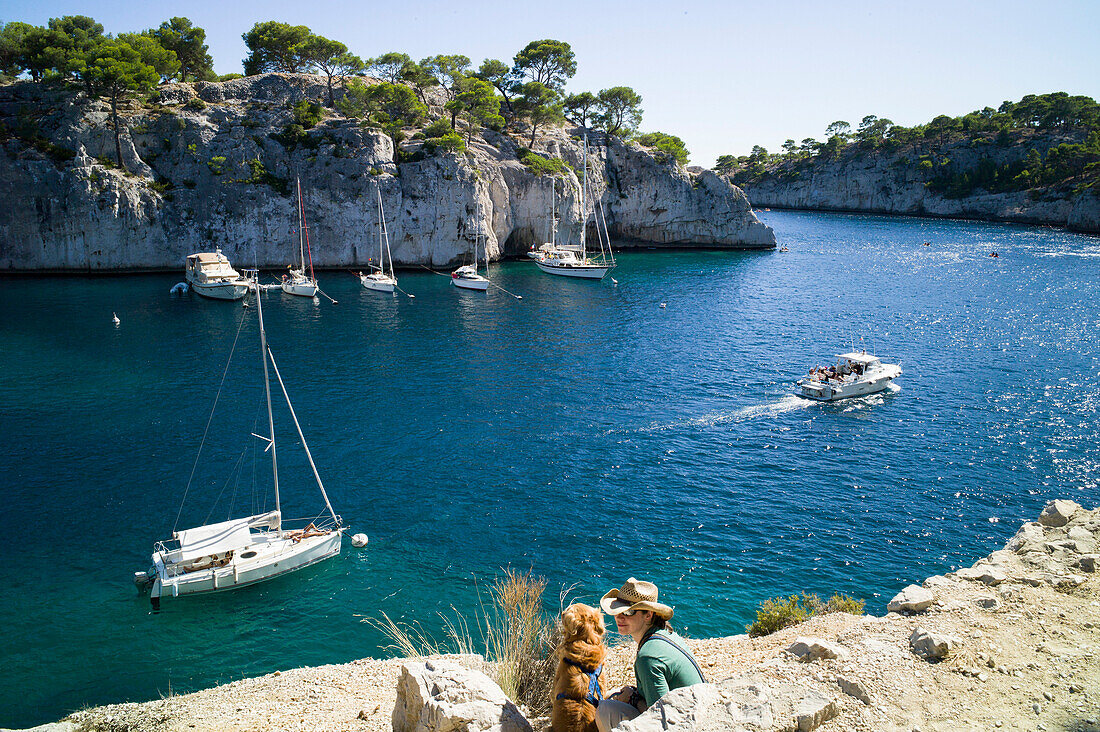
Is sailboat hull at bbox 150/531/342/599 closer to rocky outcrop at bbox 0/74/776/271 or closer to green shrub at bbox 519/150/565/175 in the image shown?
rocky outcrop at bbox 0/74/776/271

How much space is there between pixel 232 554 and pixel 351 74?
275 ft

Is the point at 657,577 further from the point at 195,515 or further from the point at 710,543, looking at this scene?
the point at 195,515

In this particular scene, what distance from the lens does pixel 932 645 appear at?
979 centimetres

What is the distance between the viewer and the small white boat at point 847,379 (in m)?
36.8

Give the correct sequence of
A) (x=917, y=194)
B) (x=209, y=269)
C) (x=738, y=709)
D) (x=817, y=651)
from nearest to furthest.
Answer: (x=738, y=709) < (x=817, y=651) < (x=209, y=269) < (x=917, y=194)

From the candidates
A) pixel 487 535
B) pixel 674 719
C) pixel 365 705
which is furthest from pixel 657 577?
pixel 674 719

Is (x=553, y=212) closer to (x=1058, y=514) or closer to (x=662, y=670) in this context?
(x=1058, y=514)

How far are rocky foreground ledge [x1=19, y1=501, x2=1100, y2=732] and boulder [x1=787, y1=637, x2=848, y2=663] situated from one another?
0.02 meters

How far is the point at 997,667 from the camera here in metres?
9.55

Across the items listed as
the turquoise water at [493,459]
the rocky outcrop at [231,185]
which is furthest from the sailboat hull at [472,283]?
the rocky outcrop at [231,185]

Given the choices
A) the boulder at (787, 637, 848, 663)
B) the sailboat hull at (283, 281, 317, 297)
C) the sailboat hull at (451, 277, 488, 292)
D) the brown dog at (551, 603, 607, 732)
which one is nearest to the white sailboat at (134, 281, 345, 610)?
the brown dog at (551, 603, 607, 732)

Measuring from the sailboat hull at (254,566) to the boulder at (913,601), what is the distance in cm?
1713

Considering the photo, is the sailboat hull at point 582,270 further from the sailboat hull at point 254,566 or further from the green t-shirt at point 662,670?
the green t-shirt at point 662,670

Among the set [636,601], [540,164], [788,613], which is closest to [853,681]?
[636,601]
